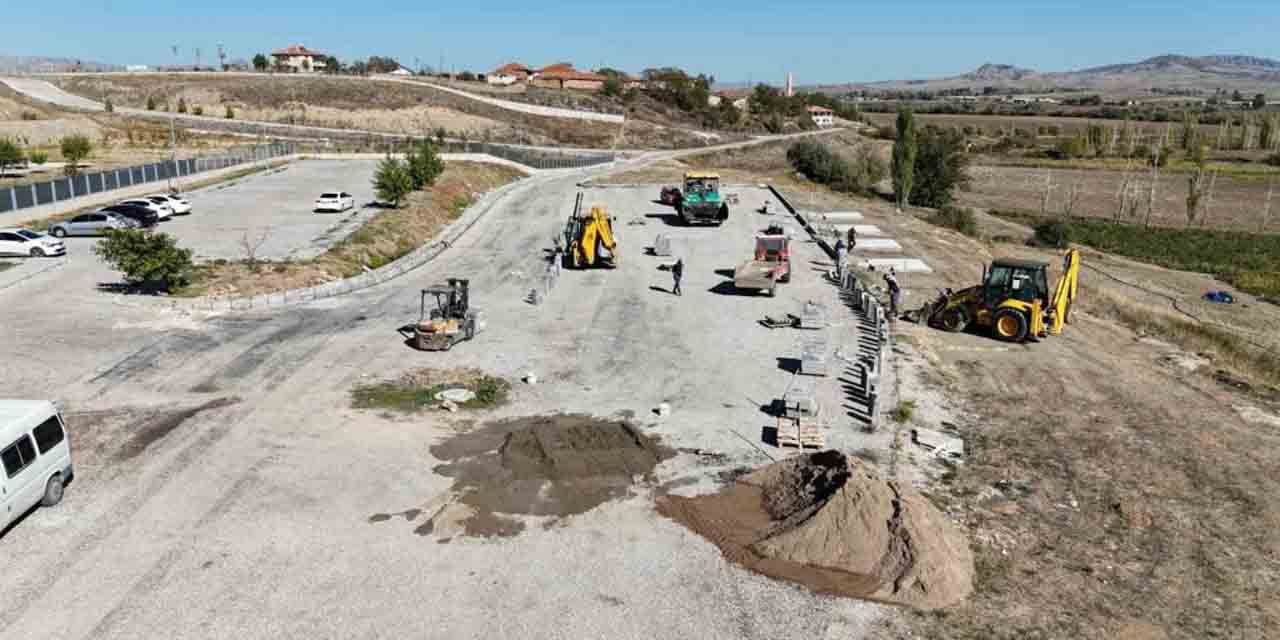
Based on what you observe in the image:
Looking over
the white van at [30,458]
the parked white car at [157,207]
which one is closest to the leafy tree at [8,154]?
the parked white car at [157,207]

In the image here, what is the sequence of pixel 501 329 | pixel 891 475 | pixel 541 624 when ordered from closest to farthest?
pixel 541 624 → pixel 891 475 → pixel 501 329

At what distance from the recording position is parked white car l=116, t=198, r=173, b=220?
43531 mm

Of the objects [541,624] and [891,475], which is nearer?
[541,624]

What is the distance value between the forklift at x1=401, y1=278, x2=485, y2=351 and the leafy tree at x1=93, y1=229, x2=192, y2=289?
8.75 meters

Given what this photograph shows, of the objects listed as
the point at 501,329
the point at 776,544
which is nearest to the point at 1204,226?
the point at 501,329

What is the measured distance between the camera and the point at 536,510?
637 inches

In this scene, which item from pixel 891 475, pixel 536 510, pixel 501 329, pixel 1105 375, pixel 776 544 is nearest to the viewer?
pixel 776 544

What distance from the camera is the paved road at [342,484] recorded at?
1309cm

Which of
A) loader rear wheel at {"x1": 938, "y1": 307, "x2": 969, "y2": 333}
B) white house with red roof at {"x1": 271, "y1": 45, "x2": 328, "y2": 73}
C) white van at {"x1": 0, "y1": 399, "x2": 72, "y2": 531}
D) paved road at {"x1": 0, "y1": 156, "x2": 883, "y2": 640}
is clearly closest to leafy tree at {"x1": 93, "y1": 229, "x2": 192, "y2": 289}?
paved road at {"x1": 0, "y1": 156, "x2": 883, "y2": 640}

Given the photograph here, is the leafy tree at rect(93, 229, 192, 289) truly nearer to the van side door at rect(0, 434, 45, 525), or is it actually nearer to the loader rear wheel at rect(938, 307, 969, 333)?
the van side door at rect(0, 434, 45, 525)

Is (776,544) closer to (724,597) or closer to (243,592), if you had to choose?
(724,597)

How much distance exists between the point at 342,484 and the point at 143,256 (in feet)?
56.5

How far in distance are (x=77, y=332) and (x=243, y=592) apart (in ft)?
54.6

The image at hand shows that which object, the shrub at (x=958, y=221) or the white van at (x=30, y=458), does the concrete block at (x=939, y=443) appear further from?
the shrub at (x=958, y=221)
